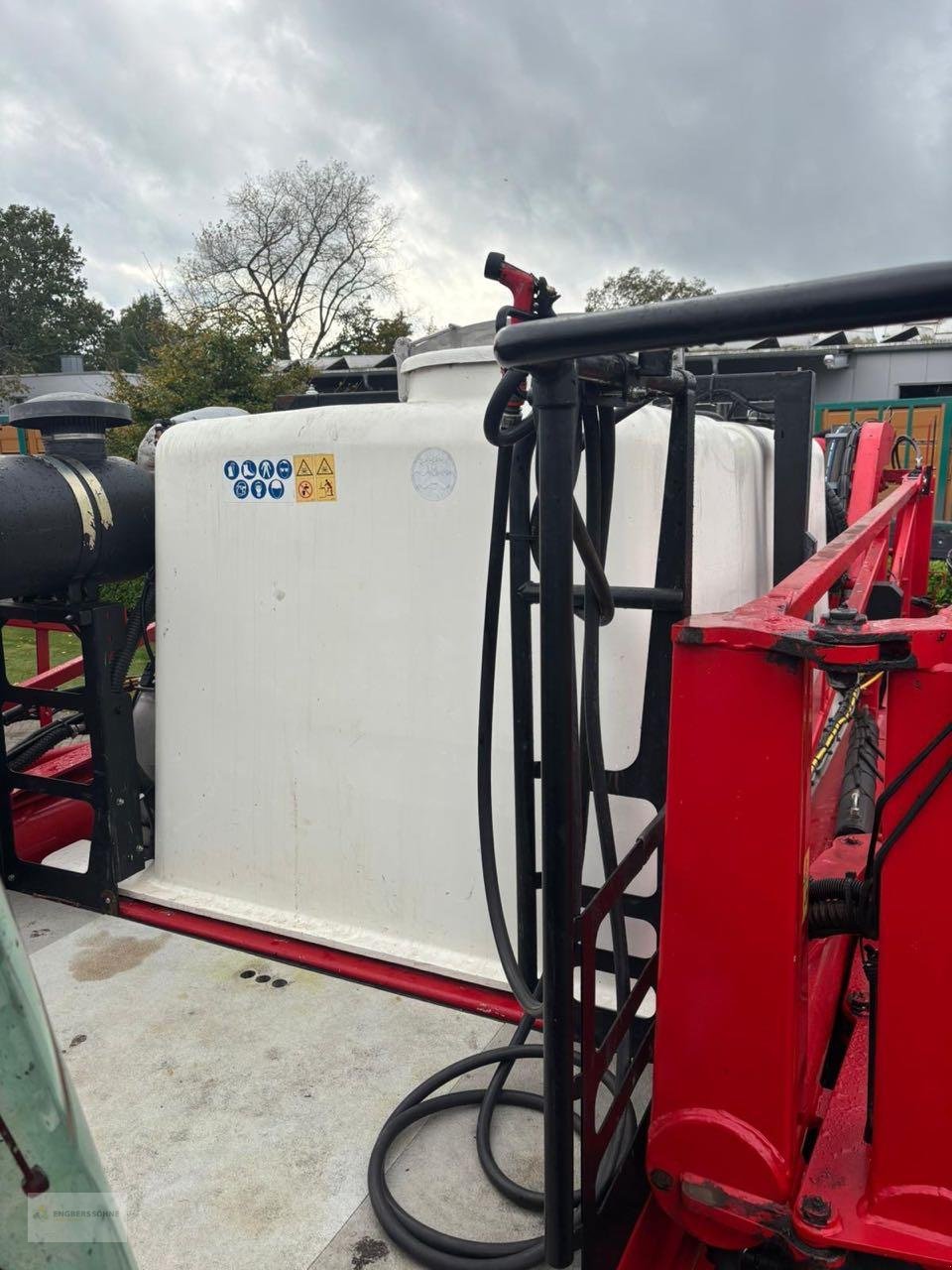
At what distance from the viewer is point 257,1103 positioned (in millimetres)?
1947


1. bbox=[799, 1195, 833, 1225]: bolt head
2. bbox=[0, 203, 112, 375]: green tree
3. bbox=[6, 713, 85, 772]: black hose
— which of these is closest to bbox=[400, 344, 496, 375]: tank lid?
bbox=[799, 1195, 833, 1225]: bolt head

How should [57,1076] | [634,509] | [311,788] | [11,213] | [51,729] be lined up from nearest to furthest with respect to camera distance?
[57,1076], [634,509], [311,788], [51,729], [11,213]

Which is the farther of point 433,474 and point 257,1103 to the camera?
point 433,474

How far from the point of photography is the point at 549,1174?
1148mm

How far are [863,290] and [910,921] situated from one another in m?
0.71

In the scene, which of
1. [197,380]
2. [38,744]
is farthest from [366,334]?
[38,744]

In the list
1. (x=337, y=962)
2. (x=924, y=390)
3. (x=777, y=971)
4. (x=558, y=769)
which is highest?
(x=924, y=390)

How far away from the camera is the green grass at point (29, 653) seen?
303 inches

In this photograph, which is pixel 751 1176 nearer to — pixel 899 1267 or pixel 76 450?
pixel 899 1267

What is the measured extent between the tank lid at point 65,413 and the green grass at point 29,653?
5.03 metres

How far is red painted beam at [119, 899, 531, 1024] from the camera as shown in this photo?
228cm

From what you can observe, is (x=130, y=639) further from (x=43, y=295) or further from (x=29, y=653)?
(x=43, y=295)

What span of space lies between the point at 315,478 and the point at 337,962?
4.38ft

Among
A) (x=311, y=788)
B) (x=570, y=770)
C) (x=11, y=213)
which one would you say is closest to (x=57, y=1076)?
(x=570, y=770)
